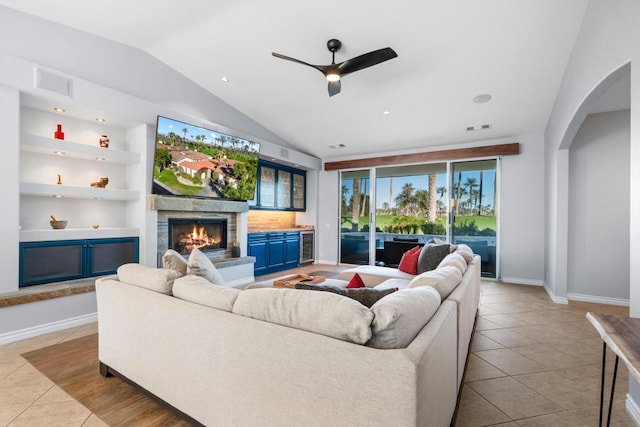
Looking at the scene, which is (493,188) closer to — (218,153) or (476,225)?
(476,225)

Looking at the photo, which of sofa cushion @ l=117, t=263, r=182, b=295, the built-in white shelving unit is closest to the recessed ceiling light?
sofa cushion @ l=117, t=263, r=182, b=295

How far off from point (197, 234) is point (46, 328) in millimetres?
2244

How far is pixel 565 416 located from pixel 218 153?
4891 millimetres

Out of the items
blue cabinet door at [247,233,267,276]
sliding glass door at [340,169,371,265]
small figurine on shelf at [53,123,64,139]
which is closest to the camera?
small figurine on shelf at [53,123,64,139]

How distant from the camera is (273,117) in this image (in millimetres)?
5781

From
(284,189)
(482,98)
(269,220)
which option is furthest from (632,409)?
(269,220)

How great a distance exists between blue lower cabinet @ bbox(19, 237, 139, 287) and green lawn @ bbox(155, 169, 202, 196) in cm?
86

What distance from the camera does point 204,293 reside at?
175cm

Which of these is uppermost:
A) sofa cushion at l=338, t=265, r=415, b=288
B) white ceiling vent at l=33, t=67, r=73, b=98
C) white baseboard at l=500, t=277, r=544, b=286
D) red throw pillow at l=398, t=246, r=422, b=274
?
white ceiling vent at l=33, t=67, r=73, b=98

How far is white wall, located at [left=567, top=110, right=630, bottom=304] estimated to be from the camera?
167 inches

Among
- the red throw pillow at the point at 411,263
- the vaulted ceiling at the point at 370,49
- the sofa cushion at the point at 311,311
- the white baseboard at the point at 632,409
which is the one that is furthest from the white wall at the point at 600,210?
the sofa cushion at the point at 311,311

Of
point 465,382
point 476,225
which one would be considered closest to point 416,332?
point 465,382

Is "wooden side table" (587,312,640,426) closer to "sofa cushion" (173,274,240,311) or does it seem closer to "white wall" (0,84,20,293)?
"sofa cushion" (173,274,240,311)

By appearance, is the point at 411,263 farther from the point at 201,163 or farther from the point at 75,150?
the point at 75,150
